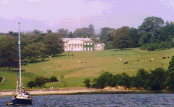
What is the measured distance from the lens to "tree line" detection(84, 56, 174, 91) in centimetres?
6750

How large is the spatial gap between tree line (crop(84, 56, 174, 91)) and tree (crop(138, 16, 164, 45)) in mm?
96023

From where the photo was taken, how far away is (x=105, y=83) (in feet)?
235

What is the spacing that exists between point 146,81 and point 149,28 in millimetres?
114590

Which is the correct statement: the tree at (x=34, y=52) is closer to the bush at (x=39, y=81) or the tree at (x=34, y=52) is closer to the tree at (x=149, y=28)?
the bush at (x=39, y=81)

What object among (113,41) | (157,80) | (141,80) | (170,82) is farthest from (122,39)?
(170,82)

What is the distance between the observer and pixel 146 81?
6844 cm

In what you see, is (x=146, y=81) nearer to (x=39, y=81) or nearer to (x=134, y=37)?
(x=39, y=81)

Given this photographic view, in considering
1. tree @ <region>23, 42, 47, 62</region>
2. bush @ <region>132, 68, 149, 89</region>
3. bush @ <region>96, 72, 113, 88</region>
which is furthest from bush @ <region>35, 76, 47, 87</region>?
tree @ <region>23, 42, 47, 62</region>

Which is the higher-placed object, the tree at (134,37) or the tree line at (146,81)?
the tree at (134,37)

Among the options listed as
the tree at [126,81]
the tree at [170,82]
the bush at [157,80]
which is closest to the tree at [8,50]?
the tree at [126,81]

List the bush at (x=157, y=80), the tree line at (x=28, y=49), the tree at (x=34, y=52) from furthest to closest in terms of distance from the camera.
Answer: the tree at (x=34, y=52) → the tree line at (x=28, y=49) → the bush at (x=157, y=80)

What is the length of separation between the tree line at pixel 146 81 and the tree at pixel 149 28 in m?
96.0

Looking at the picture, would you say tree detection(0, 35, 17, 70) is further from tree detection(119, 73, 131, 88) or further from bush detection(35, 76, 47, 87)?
tree detection(119, 73, 131, 88)

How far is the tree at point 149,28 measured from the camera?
545ft
